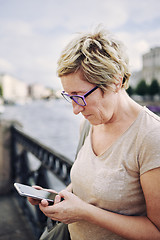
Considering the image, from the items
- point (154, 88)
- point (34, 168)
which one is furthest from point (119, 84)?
point (154, 88)

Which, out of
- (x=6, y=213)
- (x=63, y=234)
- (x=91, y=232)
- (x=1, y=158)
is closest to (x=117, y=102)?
(x=91, y=232)

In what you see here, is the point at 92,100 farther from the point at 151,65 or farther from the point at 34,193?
the point at 151,65

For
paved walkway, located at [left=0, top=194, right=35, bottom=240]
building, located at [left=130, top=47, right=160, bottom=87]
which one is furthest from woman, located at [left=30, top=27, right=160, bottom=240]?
building, located at [left=130, top=47, right=160, bottom=87]

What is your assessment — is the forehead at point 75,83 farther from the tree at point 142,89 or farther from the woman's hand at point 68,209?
the tree at point 142,89

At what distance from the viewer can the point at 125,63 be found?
1188mm

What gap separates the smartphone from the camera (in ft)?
4.03

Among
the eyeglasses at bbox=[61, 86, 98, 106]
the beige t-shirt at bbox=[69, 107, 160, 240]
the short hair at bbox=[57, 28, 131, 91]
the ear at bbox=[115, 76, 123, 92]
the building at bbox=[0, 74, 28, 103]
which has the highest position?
the short hair at bbox=[57, 28, 131, 91]

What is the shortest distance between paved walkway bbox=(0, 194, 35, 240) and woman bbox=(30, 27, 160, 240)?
1961 mm

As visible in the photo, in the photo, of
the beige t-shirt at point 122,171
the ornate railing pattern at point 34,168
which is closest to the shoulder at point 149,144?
the beige t-shirt at point 122,171

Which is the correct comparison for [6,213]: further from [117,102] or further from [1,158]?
[117,102]

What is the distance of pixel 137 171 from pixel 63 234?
644mm

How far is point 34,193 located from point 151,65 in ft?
235

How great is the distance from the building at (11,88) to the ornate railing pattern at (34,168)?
323 feet

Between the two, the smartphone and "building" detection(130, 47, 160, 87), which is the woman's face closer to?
the smartphone
